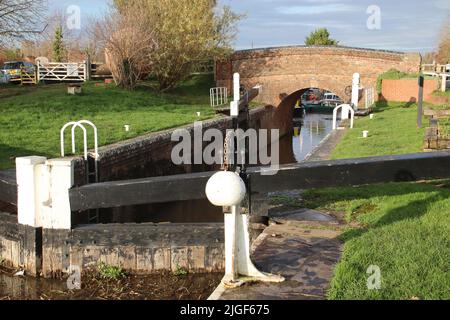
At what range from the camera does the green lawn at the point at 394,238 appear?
13.7 ft

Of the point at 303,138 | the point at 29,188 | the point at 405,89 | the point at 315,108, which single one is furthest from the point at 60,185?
the point at 315,108

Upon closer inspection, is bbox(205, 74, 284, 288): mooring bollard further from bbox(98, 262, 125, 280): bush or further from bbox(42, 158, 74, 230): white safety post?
Result: bbox(42, 158, 74, 230): white safety post

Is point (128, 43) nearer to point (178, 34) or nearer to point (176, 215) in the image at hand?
point (178, 34)

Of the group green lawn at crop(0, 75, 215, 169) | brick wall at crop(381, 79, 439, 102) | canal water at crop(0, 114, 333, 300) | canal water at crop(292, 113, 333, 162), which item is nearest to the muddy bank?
canal water at crop(0, 114, 333, 300)

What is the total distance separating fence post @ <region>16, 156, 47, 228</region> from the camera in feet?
20.9

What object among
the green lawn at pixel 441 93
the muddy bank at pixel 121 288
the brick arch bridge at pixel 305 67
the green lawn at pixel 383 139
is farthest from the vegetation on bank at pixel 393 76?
the muddy bank at pixel 121 288

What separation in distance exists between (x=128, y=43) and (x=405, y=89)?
13266mm

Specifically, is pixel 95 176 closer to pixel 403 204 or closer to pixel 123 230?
pixel 123 230

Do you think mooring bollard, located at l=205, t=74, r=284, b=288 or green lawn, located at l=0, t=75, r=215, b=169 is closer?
mooring bollard, located at l=205, t=74, r=284, b=288

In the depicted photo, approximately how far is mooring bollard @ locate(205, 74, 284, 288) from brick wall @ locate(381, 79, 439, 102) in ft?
67.8

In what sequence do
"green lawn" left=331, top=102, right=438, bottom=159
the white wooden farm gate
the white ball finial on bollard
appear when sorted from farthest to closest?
the white wooden farm gate < "green lawn" left=331, top=102, right=438, bottom=159 < the white ball finial on bollard

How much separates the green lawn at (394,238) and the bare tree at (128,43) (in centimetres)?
1819

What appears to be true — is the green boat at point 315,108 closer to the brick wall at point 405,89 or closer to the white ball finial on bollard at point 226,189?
the brick wall at point 405,89
